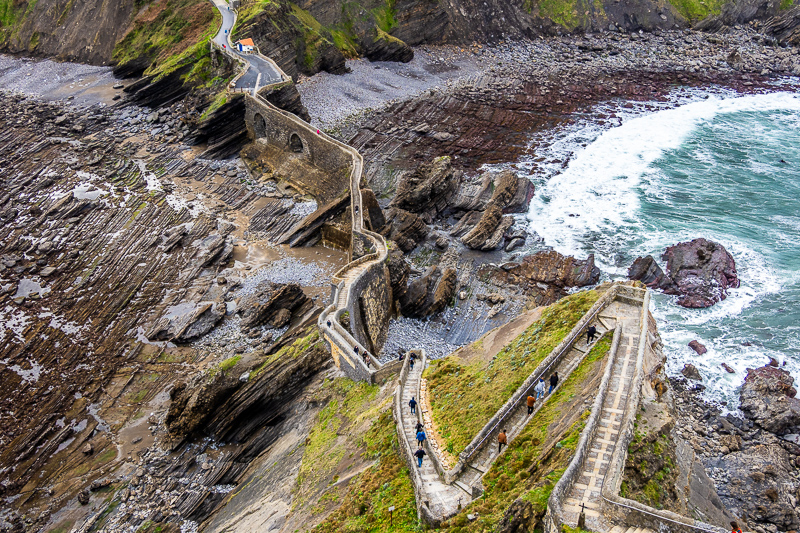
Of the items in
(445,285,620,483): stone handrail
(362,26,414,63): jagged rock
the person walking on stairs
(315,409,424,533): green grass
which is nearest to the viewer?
the person walking on stairs

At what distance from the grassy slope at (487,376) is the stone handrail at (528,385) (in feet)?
2.41

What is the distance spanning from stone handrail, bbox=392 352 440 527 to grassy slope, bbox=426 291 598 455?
118 cm

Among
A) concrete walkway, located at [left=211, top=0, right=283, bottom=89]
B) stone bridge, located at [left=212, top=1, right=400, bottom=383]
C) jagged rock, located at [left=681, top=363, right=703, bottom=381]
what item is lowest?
jagged rock, located at [left=681, top=363, right=703, bottom=381]

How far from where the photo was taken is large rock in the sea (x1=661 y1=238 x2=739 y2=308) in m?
38.4

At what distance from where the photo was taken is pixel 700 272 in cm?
3988

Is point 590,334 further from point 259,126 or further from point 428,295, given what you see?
point 259,126

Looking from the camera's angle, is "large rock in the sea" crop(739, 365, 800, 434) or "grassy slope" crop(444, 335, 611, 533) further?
"large rock in the sea" crop(739, 365, 800, 434)

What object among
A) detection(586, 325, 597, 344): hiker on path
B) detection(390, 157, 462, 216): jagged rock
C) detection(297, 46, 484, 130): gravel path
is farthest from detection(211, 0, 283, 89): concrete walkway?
detection(586, 325, 597, 344): hiker on path

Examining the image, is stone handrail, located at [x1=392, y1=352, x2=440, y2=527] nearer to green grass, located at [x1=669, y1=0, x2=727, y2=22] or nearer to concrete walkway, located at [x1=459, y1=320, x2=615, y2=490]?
concrete walkway, located at [x1=459, y1=320, x2=615, y2=490]

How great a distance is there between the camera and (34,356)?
35.8m

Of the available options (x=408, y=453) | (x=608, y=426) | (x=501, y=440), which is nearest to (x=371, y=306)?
(x=408, y=453)

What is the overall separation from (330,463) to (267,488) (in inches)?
144

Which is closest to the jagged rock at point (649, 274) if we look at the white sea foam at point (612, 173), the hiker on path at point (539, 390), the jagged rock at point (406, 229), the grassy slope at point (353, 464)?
the white sea foam at point (612, 173)

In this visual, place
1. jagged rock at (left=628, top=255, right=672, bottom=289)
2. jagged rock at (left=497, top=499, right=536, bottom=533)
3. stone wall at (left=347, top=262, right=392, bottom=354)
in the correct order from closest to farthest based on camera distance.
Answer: jagged rock at (left=497, top=499, right=536, bottom=533), stone wall at (left=347, top=262, right=392, bottom=354), jagged rock at (left=628, top=255, right=672, bottom=289)
